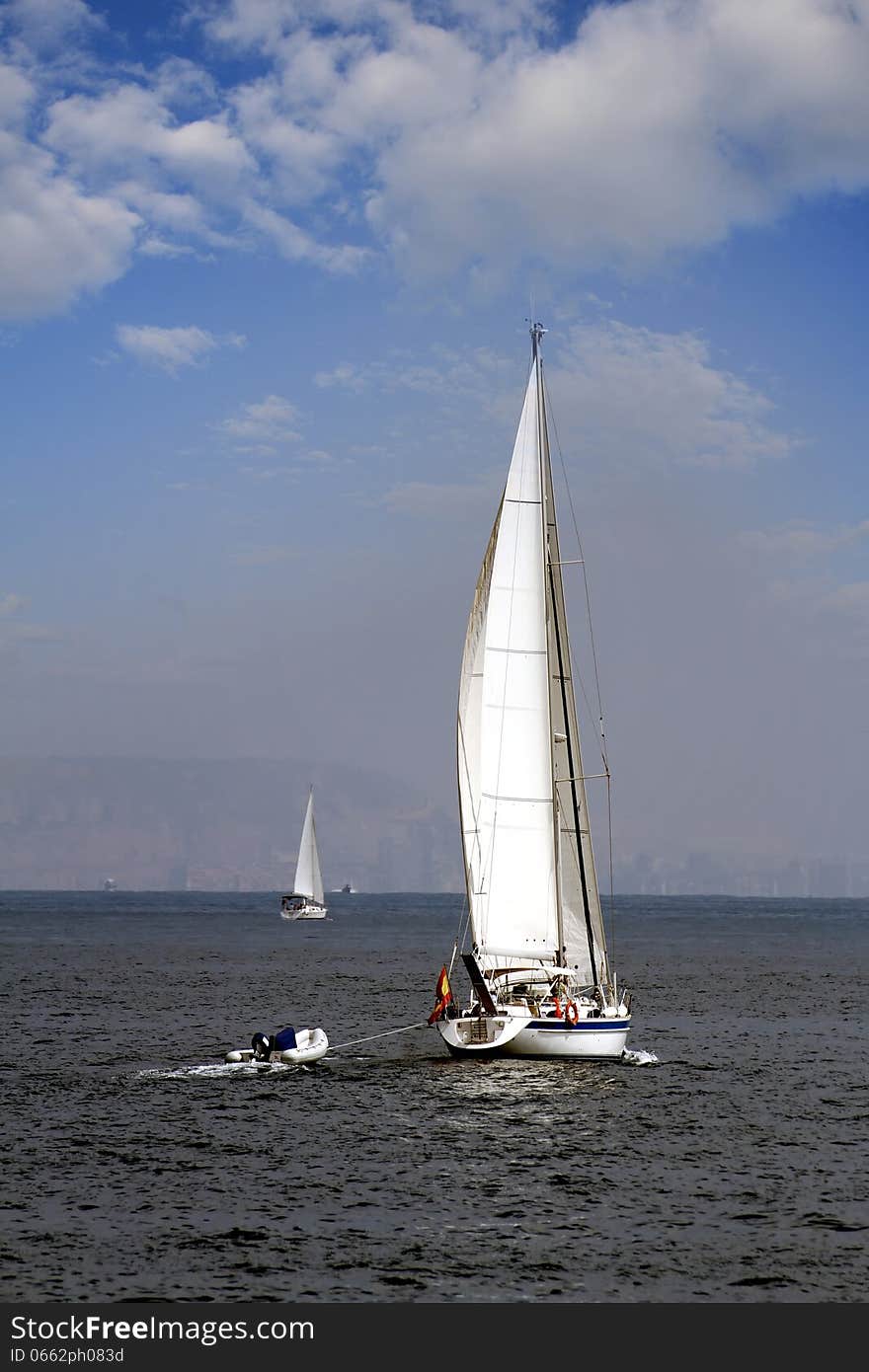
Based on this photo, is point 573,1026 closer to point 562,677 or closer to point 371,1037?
point 562,677

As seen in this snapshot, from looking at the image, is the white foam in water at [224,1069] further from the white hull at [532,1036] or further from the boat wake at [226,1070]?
the white hull at [532,1036]

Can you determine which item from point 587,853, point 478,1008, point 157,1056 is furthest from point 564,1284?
point 157,1056

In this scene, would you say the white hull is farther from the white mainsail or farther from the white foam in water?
the white foam in water

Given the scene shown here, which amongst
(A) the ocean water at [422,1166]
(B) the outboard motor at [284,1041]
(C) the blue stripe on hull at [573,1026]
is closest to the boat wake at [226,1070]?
(A) the ocean water at [422,1166]

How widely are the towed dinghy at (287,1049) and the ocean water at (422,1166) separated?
64 cm

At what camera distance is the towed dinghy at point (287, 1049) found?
49.7 meters

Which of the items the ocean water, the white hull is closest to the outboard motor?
→ the ocean water

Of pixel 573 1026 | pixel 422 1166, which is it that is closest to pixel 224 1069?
pixel 573 1026

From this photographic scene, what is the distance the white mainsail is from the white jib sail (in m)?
0.04

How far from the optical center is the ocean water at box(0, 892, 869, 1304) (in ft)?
80.8

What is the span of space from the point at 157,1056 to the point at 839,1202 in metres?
30.3

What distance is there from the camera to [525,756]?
5044 centimetres

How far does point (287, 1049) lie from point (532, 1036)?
32.1ft

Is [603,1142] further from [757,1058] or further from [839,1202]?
[757,1058]
